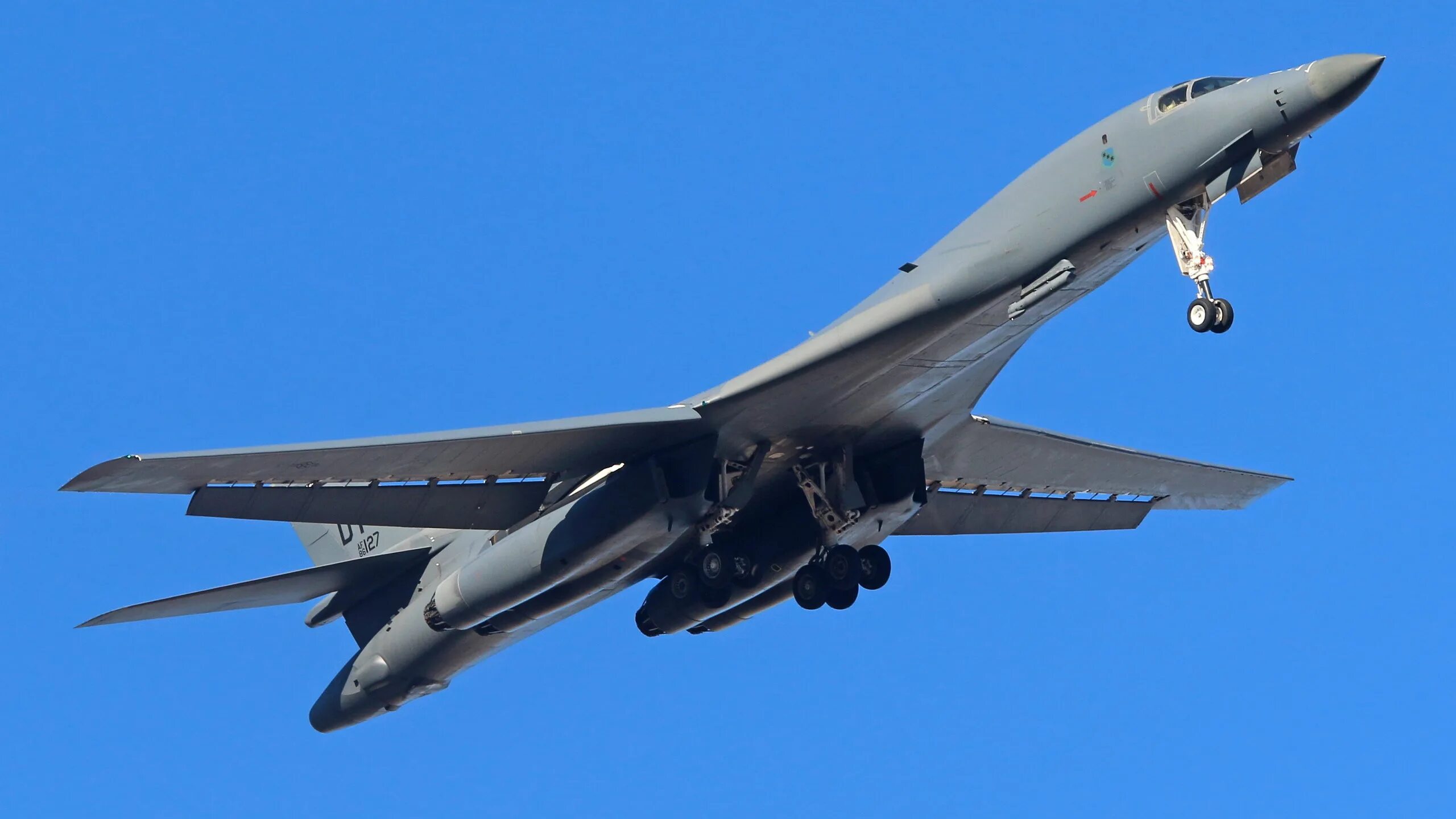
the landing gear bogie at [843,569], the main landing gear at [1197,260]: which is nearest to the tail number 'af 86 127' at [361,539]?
the landing gear bogie at [843,569]

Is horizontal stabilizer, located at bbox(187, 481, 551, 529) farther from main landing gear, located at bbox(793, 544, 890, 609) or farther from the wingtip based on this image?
main landing gear, located at bbox(793, 544, 890, 609)

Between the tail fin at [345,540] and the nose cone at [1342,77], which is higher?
the tail fin at [345,540]

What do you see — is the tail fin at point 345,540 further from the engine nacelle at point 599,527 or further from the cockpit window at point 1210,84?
the cockpit window at point 1210,84

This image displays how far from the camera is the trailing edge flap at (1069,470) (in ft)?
85.7

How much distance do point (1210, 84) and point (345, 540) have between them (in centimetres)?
1566

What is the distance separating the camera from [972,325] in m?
21.7

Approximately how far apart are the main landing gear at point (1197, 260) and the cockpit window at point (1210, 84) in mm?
1154

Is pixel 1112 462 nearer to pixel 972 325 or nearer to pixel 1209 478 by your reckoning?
pixel 1209 478

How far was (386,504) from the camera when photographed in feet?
78.0

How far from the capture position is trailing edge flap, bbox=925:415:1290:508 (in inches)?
1029

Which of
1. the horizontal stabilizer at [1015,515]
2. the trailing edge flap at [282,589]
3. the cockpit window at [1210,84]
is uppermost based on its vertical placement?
the trailing edge flap at [282,589]

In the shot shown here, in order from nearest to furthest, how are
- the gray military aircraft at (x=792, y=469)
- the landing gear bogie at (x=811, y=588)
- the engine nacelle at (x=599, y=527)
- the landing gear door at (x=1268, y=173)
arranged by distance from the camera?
the landing gear door at (x=1268, y=173) < the gray military aircraft at (x=792, y=469) < the engine nacelle at (x=599, y=527) < the landing gear bogie at (x=811, y=588)

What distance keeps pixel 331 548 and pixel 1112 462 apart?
12.5m

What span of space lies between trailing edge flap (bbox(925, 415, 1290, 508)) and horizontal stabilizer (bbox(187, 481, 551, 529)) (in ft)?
19.1
